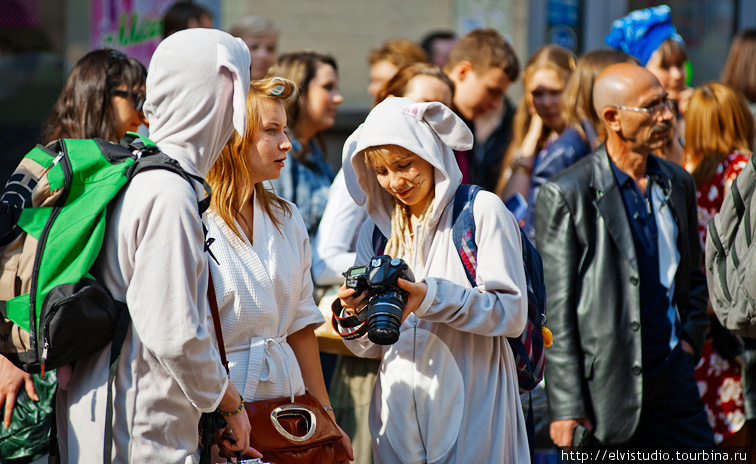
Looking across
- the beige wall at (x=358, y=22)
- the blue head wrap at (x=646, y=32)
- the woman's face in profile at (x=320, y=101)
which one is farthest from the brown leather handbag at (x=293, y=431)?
the beige wall at (x=358, y=22)

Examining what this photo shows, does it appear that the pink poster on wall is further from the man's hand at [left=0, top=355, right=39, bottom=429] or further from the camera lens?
the camera lens

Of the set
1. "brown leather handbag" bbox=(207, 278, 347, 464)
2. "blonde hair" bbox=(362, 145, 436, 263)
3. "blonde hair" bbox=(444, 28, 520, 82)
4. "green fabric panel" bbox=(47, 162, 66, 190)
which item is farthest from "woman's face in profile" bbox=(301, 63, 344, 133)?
"green fabric panel" bbox=(47, 162, 66, 190)

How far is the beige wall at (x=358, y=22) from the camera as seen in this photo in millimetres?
8094

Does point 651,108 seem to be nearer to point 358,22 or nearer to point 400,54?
point 400,54

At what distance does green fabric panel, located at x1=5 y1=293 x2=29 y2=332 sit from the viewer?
2.12 m

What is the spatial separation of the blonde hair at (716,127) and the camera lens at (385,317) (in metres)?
2.73

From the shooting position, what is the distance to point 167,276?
2.09 metres

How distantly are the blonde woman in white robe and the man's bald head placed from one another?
174 centimetres

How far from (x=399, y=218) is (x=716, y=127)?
2468 millimetres

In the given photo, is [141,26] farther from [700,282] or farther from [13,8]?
[700,282]

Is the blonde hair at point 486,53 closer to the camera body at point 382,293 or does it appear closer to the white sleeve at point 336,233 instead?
the white sleeve at point 336,233

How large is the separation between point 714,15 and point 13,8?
284 inches

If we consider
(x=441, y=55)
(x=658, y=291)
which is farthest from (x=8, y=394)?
(x=441, y=55)

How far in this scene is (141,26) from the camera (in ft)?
22.1
